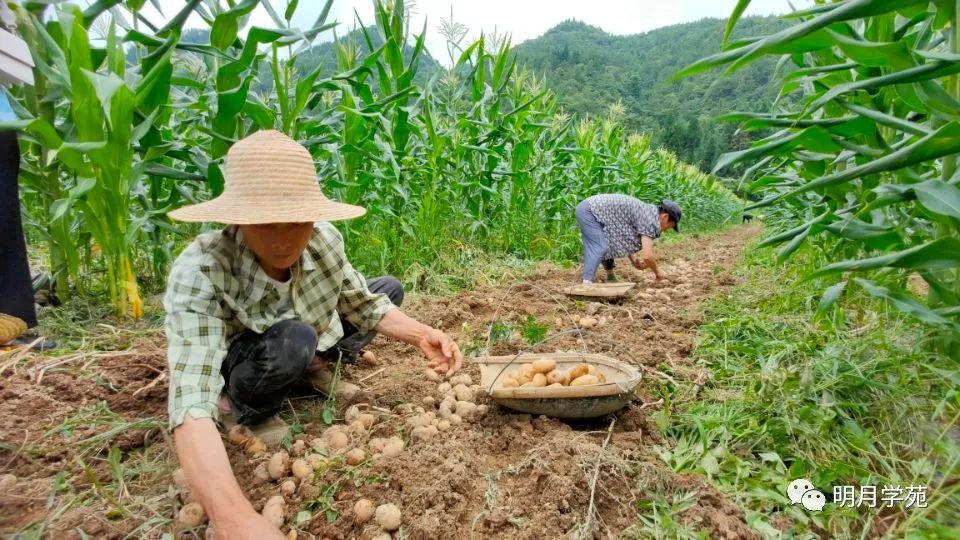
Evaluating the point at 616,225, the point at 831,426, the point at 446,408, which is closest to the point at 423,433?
the point at 446,408

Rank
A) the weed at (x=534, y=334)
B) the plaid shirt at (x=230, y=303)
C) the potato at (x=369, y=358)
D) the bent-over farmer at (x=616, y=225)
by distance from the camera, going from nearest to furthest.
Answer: the plaid shirt at (x=230, y=303) → the potato at (x=369, y=358) → the weed at (x=534, y=334) → the bent-over farmer at (x=616, y=225)

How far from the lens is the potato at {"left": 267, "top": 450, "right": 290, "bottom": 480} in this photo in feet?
4.84

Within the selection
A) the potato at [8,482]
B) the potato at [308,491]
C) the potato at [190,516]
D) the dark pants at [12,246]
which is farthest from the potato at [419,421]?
the dark pants at [12,246]

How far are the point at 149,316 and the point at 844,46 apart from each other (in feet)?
9.39

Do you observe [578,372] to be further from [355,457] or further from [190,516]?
[190,516]

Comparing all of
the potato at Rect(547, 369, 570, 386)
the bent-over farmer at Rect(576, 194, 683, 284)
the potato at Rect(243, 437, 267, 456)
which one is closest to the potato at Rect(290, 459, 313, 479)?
the potato at Rect(243, 437, 267, 456)

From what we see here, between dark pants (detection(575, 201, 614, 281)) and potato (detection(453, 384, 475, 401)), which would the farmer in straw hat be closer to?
potato (detection(453, 384, 475, 401))

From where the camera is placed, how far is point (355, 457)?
1.51m

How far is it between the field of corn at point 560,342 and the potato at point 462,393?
0.04 meters

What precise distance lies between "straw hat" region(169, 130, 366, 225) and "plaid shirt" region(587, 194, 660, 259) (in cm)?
379

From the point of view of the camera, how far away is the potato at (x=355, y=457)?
151 cm

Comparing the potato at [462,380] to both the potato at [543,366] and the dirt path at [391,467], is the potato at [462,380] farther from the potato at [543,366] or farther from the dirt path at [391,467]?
the potato at [543,366]

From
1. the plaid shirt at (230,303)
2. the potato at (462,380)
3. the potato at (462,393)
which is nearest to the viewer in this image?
the plaid shirt at (230,303)

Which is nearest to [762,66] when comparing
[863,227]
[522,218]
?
[522,218]
